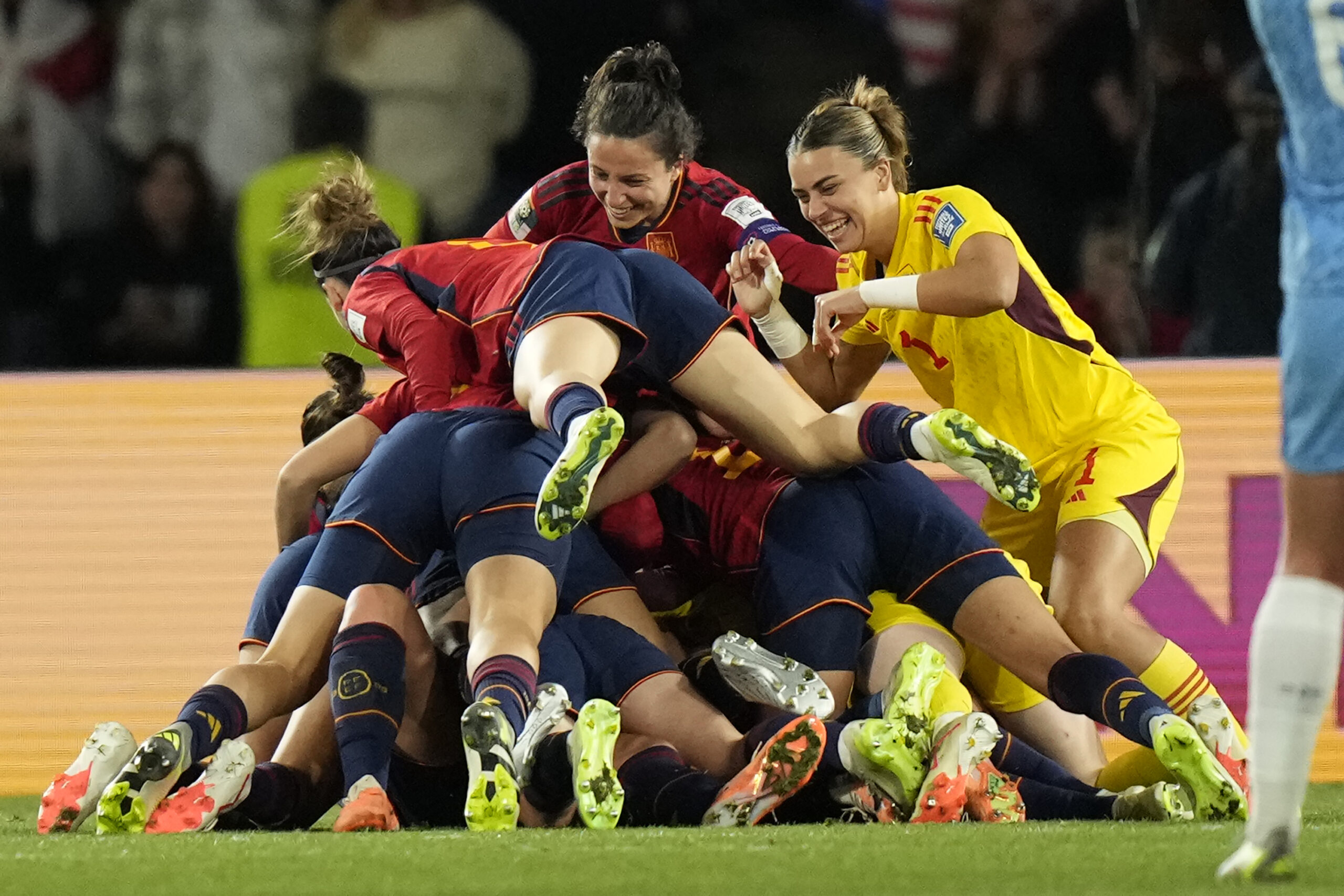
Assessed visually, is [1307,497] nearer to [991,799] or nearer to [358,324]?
[991,799]

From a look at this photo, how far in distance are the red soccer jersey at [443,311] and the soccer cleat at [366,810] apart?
3.48 ft

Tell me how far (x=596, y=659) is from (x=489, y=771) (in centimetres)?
74

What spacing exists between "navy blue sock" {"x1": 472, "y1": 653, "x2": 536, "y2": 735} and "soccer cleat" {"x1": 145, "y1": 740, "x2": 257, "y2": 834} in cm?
53

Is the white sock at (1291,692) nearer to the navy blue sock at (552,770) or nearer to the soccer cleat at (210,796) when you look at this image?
the navy blue sock at (552,770)

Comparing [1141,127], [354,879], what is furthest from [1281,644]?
[1141,127]

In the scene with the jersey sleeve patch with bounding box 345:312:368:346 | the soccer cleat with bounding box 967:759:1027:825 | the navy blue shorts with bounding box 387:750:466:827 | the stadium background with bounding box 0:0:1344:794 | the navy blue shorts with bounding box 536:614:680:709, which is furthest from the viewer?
the stadium background with bounding box 0:0:1344:794

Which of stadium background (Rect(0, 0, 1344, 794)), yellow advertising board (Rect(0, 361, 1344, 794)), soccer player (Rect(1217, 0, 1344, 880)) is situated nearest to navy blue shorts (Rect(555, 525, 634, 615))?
yellow advertising board (Rect(0, 361, 1344, 794))

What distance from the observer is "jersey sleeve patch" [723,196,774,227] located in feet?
16.7

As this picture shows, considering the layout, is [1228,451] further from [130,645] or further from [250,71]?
[250,71]

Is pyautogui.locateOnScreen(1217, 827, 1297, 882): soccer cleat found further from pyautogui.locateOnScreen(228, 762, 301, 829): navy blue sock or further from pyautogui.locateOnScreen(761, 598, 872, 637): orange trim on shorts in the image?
pyautogui.locateOnScreen(228, 762, 301, 829): navy blue sock

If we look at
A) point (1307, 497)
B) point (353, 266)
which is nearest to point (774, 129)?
point (353, 266)

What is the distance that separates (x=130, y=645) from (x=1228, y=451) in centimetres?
350

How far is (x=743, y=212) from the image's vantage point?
5.10 meters

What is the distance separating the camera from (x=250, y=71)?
7.07 meters
